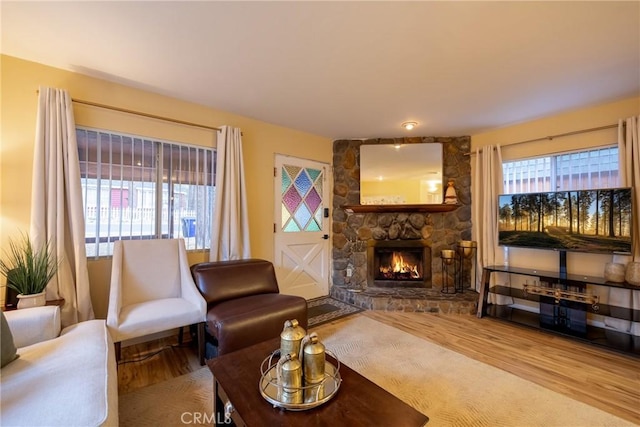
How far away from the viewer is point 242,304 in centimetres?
236

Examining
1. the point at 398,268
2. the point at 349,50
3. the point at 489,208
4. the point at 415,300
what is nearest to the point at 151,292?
the point at 349,50

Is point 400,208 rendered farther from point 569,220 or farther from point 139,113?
point 139,113

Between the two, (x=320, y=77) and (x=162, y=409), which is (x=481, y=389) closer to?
(x=162, y=409)

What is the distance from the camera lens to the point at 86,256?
7.52 ft

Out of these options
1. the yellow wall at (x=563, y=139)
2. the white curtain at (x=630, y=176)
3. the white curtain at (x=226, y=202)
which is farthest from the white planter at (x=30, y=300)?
the white curtain at (x=630, y=176)

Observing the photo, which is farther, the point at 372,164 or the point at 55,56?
the point at 372,164


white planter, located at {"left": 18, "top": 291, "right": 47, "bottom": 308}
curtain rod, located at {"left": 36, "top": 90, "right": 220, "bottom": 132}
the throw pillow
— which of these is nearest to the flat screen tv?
curtain rod, located at {"left": 36, "top": 90, "right": 220, "bottom": 132}

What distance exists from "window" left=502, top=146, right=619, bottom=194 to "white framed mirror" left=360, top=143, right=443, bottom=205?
35.7 inches

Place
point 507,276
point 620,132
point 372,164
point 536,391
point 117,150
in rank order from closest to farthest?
point 536,391 → point 117,150 → point 620,132 → point 507,276 → point 372,164

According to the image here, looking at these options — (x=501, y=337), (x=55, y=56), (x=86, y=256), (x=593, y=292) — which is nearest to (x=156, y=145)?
(x=55, y=56)

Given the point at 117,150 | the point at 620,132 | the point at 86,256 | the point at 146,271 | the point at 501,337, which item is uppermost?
the point at 620,132

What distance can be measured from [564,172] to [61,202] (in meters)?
5.13

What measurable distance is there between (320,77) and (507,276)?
342 centimetres

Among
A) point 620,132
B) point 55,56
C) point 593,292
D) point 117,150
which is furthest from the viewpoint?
point 593,292
